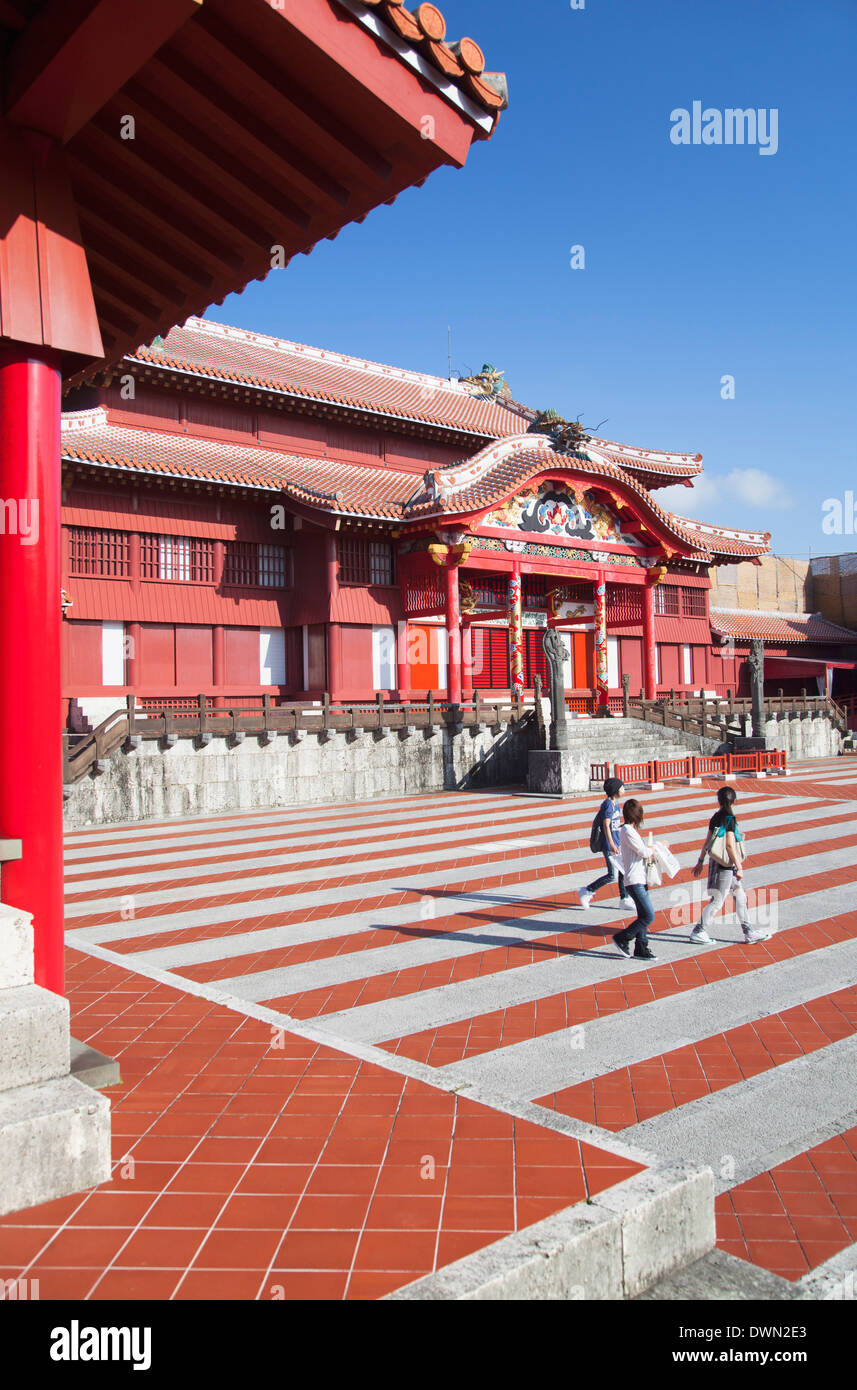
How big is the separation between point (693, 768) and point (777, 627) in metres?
20.8

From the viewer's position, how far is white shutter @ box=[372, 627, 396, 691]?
23297 mm

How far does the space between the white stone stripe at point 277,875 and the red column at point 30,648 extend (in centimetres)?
517

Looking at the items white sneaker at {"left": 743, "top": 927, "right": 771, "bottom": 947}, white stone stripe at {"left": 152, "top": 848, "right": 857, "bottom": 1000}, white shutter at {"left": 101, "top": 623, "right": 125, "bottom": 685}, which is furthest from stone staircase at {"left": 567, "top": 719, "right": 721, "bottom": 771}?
white sneaker at {"left": 743, "top": 927, "right": 771, "bottom": 947}

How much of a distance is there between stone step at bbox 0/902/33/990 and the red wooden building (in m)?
15.0

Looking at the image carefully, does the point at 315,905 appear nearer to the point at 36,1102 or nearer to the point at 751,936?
the point at 751,936

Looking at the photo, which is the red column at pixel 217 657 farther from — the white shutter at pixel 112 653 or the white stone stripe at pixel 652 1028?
the white stone stripe at pixel 652 1028

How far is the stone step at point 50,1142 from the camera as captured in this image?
317 centimetres

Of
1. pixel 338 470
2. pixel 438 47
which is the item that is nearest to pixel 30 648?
pixel 438 47

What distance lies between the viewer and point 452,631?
22.4m

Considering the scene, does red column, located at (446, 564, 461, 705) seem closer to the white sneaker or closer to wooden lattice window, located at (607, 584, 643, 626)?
wooden lattice window, located at (607, 584, 643, 626)

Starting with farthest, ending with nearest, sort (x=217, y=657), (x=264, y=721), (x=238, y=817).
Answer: (x=217, y=657), (x=264, y=721), (x=238, y=817)

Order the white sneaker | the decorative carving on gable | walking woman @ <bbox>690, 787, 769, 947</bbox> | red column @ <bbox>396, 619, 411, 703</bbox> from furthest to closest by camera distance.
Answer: the decorative carving on gable < red column @ <bbox>396, 619, 411, 703</bbox> < the white sneaker < walking woman @ <bbox>690, 787, 769, 947</bbox>

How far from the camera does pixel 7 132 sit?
12.9ft
